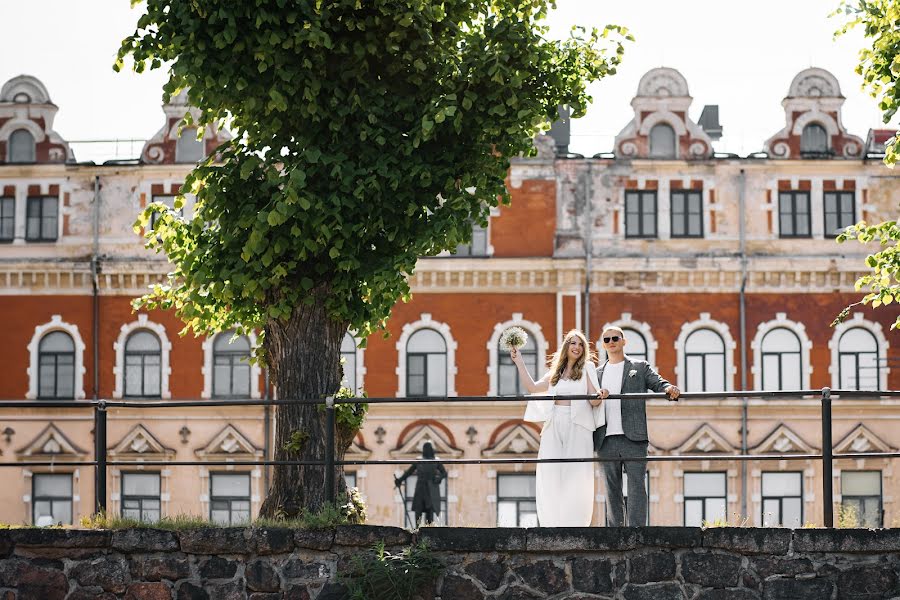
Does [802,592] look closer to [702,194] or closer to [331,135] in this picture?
[331,135]

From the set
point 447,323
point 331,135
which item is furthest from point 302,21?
point 447,323

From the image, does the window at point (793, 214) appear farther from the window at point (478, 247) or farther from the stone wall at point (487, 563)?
the stone wall at point (487, 563)

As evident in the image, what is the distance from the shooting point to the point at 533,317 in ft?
106

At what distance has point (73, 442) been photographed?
32.0 metres

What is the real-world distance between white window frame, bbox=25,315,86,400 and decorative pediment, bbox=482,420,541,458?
9.50m

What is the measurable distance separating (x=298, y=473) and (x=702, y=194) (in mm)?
22091

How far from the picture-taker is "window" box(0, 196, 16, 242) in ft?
109

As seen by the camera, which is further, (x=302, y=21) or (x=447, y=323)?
(x=447, y=323)

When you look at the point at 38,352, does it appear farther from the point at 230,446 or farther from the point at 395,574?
the point at 395,574

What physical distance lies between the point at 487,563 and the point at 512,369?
21776 millimetres

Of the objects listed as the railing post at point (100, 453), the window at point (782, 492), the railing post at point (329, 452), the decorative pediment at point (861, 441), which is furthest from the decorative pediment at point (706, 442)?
the railing post at point (100, 453)

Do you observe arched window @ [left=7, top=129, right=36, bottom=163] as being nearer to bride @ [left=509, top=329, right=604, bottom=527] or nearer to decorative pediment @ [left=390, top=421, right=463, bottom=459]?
decorative pediment @ [left=390, top=421, right=463, bottom=459]

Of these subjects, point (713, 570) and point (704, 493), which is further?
point (704, 493)

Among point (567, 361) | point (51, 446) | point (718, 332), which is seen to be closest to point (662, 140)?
point (718, 332)
